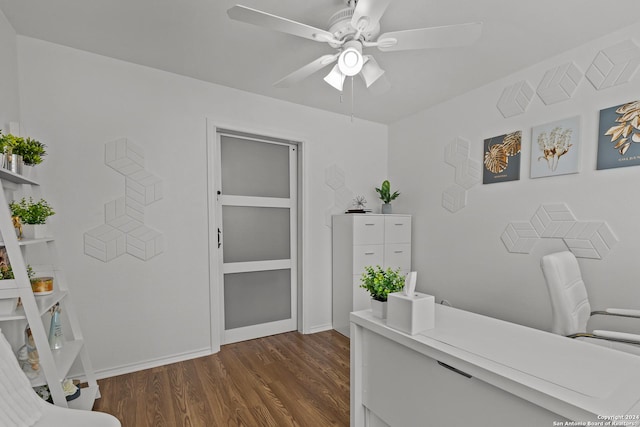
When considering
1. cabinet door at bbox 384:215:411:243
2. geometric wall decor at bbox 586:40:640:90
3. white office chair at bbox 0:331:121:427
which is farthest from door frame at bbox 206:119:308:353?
geometric wall decor at bbox 586:40:640:90

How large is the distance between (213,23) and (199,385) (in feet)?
8.40

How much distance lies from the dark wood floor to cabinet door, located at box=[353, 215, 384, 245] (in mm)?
1090

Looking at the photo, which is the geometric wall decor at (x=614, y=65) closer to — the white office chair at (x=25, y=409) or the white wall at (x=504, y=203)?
the white wall at (x=504, y=203)

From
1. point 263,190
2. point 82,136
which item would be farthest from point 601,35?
point 82,136

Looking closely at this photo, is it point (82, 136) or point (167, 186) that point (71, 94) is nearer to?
point (82, 136)

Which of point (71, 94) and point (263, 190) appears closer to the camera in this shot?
point (71, 94)

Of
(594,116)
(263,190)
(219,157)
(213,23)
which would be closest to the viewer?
(213,23)

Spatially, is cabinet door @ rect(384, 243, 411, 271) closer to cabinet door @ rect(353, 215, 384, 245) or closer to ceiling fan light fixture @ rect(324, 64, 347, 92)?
cabinet door @ rect(353, 215, 384, 245)

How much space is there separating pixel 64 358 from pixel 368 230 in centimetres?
256

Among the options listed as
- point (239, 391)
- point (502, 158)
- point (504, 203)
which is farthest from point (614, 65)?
point (239, 391)

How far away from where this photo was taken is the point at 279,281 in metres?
3.22

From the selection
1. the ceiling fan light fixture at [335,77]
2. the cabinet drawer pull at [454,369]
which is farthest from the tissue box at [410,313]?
the ceiling fan light fixture at [335,77]

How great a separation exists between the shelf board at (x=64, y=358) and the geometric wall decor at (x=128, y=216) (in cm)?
63

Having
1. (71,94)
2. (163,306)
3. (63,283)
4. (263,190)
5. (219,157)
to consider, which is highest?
(71,94)
